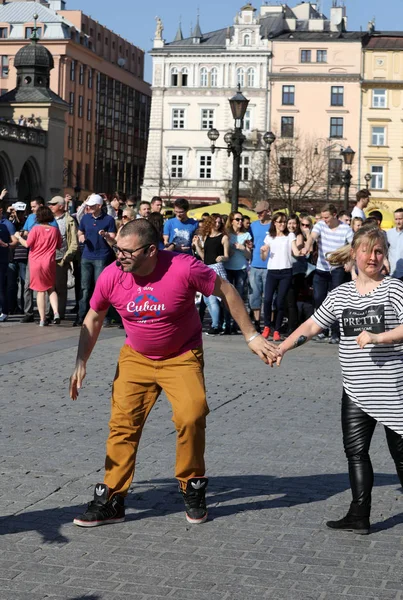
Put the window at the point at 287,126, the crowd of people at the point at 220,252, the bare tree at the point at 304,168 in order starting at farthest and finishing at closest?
1. the window at the point at 287,126
2. the bare tree at the point at 304,168
3. the crowd of people at the point at 220,252

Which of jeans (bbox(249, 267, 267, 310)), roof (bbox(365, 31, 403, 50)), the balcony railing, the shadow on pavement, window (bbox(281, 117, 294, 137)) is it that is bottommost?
the shadow on pavement

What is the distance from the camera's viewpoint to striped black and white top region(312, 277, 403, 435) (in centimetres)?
616

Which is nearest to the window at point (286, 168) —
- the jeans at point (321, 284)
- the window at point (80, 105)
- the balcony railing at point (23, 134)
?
the balcony railing at point (23, 134)

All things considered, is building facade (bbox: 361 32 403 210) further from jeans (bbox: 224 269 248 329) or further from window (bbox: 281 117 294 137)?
jeans (bbox: 224 269 248 329)

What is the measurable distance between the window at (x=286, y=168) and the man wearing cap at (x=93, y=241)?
6342 cm

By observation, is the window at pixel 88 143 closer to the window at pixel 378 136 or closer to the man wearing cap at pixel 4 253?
the window at pixel 378 136

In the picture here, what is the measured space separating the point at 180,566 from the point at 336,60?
3436 inches

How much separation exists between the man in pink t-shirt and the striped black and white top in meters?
0.45

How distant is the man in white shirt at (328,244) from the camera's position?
1625cm

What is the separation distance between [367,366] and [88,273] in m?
11.7

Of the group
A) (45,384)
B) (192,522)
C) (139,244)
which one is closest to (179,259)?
(139,244)

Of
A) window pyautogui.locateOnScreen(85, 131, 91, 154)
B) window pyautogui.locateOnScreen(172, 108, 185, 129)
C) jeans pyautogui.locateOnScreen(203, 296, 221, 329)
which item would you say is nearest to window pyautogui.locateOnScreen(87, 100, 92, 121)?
window pyautogui.locateOnScreen(85, 131, 91, 154)

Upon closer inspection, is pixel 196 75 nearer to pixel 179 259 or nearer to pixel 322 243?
pixel 322 243

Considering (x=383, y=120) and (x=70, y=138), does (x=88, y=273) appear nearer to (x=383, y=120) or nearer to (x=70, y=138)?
(x=383, y=120)
